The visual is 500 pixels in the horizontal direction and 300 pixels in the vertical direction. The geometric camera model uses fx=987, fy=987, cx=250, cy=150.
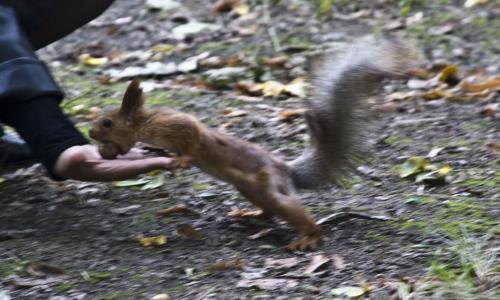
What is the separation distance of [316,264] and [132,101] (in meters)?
0.97

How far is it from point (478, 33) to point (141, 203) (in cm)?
340

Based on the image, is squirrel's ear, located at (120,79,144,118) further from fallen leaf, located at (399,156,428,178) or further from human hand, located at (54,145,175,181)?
fallen leaf, located at (399,156,428,178)

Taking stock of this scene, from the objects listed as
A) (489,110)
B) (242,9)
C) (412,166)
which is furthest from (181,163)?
(242,9)

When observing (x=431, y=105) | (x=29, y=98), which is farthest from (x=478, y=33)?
(x=29, y=98)

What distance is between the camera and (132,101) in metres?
3.85

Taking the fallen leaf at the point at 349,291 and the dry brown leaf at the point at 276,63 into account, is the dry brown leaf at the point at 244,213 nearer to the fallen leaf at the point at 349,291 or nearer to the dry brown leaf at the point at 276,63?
Answer: the fallen leaf at the point at 349,291

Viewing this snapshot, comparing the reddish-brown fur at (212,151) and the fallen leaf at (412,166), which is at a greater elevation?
the reddish-brown fur at (212,151)

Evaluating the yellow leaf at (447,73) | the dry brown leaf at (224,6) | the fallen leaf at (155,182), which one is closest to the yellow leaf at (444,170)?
the fallen leaf at (155,182)

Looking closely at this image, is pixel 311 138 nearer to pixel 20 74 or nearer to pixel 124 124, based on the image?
pixel 124 124

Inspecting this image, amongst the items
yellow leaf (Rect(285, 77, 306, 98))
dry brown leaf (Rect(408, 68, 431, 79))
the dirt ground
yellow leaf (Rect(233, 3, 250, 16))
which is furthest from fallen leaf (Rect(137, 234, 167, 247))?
yellow leaf (Rect(233, 3, 250, 16))

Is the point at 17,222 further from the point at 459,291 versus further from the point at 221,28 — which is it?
the point at 221,28

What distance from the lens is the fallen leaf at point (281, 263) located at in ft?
11.7

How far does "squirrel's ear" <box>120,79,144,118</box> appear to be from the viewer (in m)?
3.84

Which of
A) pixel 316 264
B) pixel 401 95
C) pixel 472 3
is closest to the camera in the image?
pixel 316 264
